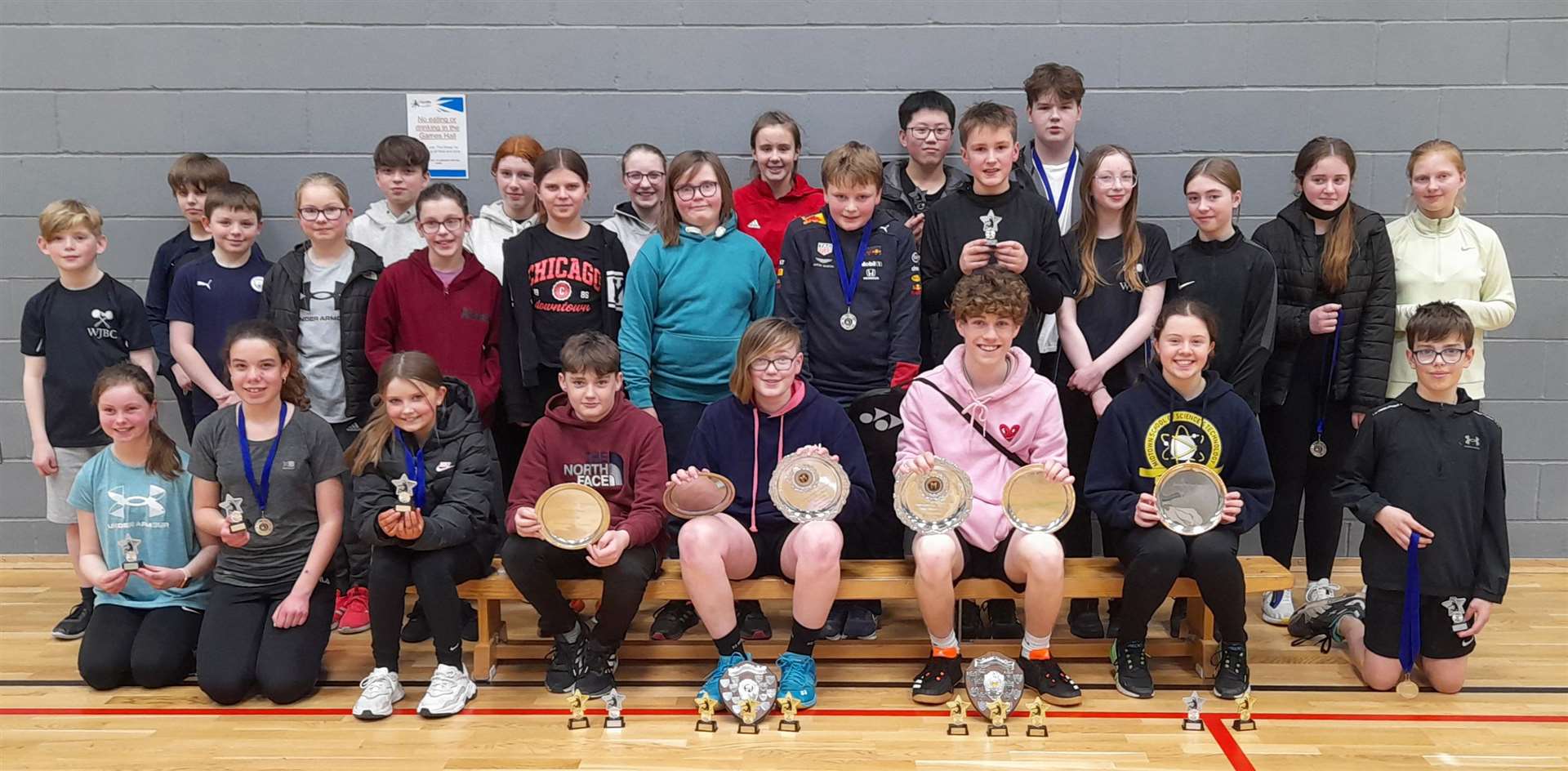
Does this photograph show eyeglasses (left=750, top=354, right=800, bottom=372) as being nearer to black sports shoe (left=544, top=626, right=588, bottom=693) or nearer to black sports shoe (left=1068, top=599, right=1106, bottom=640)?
black sports shoe (left=544, top=626, right=588, bottom=693)

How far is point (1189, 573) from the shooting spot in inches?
136

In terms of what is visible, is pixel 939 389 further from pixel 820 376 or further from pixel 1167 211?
pixel 1167 211

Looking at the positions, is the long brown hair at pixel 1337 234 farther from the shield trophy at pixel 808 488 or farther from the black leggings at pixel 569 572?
the black leggings at pixel 569 572

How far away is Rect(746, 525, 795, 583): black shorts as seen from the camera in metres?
3.57

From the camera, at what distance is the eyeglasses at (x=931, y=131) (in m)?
4.25

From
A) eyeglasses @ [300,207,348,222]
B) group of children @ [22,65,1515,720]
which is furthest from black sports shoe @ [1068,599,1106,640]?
eyeglasses @ [300,207,348,222]

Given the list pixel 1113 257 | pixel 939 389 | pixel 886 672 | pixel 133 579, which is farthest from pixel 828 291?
pixel 133 579

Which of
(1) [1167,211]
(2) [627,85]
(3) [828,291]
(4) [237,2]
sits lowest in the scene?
(3) [828,291]

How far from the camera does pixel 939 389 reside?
3.57 metres

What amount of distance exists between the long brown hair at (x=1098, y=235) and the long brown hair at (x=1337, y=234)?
0.71 meters

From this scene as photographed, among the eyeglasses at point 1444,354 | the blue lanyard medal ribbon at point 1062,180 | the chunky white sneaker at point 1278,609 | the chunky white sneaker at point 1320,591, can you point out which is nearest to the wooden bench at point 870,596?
the chunky white sneaker at point 1278,609

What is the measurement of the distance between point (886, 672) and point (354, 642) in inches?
74.8

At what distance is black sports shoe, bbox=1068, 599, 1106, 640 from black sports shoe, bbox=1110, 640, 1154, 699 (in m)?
0.37

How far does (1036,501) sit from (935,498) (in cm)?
31
